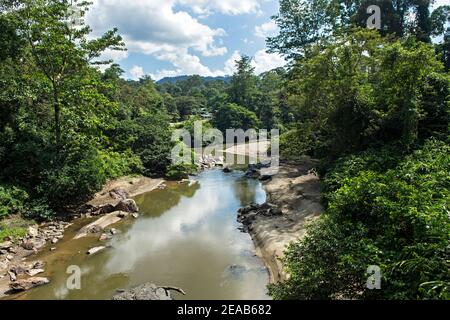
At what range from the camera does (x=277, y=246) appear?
1266 centimetres

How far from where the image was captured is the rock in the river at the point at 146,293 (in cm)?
946

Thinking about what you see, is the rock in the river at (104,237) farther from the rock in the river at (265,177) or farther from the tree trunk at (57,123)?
the rock in the river at (265,177)

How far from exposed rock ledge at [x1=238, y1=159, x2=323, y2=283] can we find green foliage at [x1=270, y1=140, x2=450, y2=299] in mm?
2942

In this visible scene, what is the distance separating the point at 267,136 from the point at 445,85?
107 ft

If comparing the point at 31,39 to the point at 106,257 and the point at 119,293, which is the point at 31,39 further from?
the point at 119,293

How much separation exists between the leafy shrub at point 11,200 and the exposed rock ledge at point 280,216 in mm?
10046

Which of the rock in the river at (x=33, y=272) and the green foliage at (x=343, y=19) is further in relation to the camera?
the green foliage at (x=343, y=19)

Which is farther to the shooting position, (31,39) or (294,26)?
(294,26)

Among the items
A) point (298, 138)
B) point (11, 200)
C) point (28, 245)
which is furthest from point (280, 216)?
point (11, 200)

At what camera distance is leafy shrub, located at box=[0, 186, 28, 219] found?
1433 cm

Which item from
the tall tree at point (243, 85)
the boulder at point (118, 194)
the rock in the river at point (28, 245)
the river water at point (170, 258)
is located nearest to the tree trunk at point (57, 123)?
the boulder at point (118, 194)

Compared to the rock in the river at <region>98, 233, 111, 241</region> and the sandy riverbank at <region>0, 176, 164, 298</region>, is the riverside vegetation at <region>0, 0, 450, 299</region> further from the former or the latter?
the rock in the river at <region>98, 233, 111, 241</region>

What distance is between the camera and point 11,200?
14.8 m
